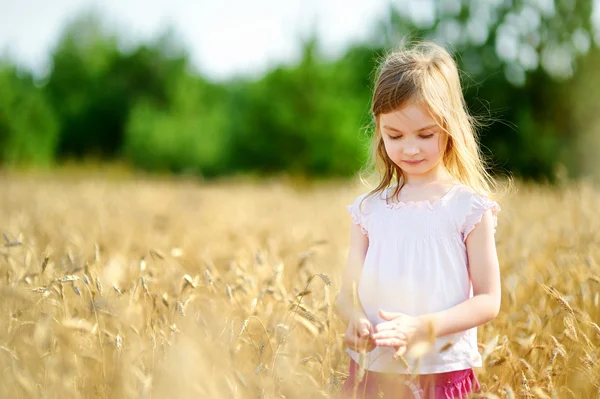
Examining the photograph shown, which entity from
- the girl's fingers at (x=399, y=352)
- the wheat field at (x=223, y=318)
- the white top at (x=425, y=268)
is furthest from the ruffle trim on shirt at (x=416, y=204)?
the girl's fingers at (x=399, y=352)

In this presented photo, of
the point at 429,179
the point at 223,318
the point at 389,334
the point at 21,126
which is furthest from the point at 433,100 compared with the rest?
the point at 21,126

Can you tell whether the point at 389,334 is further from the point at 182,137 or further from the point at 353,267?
the point at 182,137

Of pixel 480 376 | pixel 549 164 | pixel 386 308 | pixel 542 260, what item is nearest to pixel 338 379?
pixel 386 308

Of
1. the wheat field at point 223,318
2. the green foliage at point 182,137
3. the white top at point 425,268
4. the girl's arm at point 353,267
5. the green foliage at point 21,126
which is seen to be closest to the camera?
the wheat field at point 223,318

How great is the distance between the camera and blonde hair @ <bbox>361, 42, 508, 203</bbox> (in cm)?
166

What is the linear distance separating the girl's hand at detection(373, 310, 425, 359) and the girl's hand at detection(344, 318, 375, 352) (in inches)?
1.1

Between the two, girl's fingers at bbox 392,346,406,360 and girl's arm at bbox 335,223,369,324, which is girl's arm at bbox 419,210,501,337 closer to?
girl's fingers at bbox 392,346,406,360

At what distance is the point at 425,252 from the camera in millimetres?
1651

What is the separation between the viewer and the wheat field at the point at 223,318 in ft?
4.52

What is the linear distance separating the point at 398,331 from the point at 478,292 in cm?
29

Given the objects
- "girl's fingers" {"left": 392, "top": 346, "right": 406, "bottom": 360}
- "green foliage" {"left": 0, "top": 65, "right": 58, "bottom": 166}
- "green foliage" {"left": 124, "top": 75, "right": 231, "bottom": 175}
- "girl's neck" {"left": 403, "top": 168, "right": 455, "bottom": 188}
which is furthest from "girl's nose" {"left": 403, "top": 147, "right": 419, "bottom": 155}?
"green foliage" {"left": 0, "top": 65, "right": 58, "bottom": 166}

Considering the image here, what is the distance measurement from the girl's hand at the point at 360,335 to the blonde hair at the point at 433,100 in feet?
1.46

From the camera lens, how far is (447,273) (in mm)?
1645

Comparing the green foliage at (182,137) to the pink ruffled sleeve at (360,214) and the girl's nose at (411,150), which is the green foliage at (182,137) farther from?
the girl's nose at (411,150)
